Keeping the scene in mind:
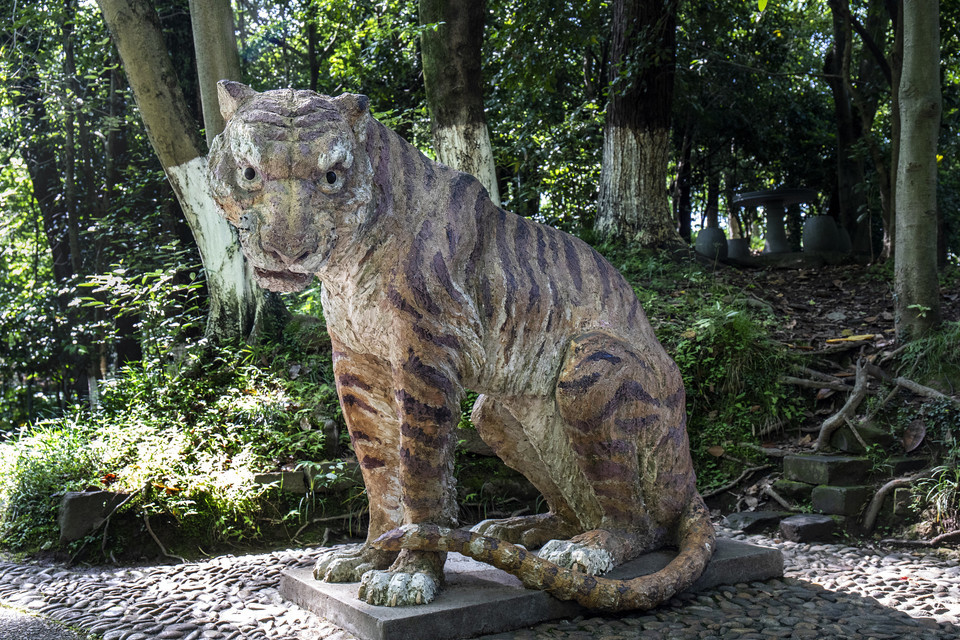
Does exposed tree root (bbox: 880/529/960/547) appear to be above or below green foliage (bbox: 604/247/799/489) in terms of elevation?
below

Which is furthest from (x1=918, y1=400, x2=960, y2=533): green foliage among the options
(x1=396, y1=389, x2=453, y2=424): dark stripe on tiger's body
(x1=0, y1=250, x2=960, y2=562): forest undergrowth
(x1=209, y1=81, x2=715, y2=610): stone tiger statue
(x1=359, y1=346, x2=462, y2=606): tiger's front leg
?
(x1=396, y1=389, x2=453, y2=424): dark stripe on tiger's body

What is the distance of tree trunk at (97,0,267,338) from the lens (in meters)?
6.48

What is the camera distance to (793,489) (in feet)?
17.3

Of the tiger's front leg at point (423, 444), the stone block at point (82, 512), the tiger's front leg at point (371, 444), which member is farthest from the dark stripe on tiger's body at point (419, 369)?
the stone block at point (82, 512)

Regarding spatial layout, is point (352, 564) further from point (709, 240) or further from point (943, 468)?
point (709, 240)

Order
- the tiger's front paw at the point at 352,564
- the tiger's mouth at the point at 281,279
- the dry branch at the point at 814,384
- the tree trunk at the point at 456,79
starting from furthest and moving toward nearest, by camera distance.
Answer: the tree trunk at the point at 456,79 < the dry branch at the point at 814,384 < the tiger's front paw at the point at 352,564 < the tiger's mouth at the point at 281,279

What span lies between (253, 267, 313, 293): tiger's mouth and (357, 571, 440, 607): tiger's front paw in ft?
3.54

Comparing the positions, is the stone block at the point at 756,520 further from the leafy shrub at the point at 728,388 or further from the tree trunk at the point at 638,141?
the tree trunk at the point at 638,141

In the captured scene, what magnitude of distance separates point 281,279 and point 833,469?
4.03 metres

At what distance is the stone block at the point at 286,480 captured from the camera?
5129 millimetres

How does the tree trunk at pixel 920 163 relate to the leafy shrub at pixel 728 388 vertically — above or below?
above

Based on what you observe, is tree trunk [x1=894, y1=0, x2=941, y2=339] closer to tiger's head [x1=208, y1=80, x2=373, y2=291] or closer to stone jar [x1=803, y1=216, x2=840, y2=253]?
tiger's head [x1=208, y1=80, x2=373, y2=291]

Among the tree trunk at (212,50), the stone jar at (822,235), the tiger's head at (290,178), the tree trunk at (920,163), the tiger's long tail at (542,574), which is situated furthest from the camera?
the stone jar at (822,235)

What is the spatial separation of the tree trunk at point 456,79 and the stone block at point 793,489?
3345mm
